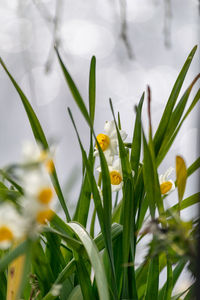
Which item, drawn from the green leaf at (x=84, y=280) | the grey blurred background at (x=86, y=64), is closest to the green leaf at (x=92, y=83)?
the green leaf at (x=84, y=280)

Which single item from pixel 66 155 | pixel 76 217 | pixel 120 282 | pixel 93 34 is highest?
pixel 93 34

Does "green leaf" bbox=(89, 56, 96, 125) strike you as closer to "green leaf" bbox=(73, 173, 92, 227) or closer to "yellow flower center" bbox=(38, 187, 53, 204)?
"green leaf" bbox=(73, 173, 92, 227)

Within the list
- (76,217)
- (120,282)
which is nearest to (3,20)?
(76,217)

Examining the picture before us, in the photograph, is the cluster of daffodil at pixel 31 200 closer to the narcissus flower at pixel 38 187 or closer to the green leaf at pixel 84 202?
the narcissus flower at pixel 38 187

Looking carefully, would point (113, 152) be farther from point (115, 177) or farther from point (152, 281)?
point (152, 281)

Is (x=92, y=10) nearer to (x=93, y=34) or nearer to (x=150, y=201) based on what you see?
(x=93, y=34)

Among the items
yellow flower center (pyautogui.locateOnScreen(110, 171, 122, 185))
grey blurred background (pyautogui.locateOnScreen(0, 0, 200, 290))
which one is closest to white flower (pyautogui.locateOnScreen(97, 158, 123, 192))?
yellow flower center (pyautogui.locateOnScreen(110, 171, 122, 185))

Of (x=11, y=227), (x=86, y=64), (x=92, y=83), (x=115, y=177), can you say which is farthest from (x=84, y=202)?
(x=86, y=64)
